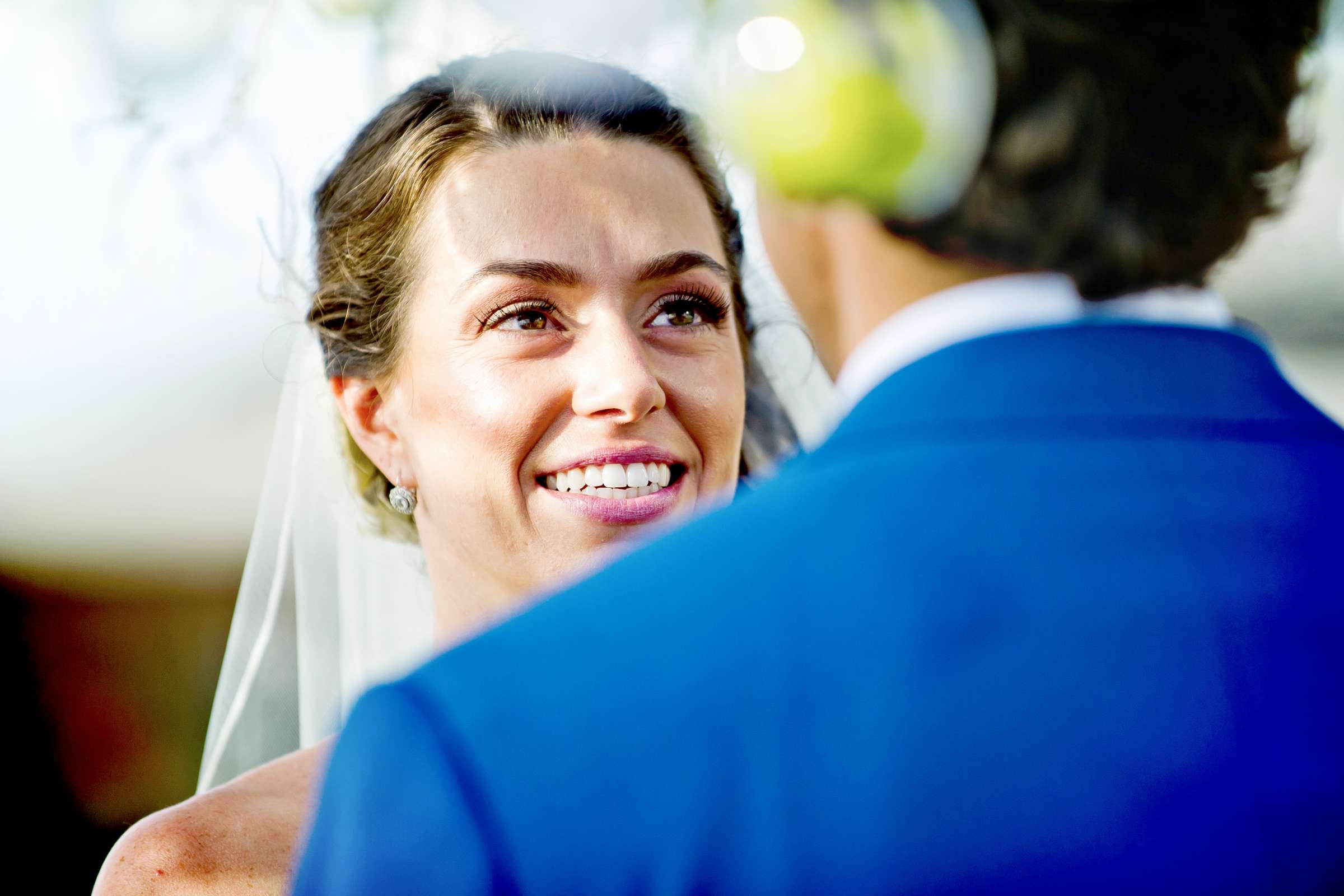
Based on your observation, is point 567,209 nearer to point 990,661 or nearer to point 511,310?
point 511,310

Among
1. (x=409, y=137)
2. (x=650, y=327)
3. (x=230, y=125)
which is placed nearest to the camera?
(x=230, y=125)

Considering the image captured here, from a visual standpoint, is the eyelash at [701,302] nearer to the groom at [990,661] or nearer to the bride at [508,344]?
the bride at [508,344]

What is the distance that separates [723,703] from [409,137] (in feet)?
5.71

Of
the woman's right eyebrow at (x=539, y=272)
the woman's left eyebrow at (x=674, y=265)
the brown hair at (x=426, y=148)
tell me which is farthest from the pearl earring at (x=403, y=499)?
the woman's left eyebrow at (x=674, y=265)

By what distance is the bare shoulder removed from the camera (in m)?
2.11

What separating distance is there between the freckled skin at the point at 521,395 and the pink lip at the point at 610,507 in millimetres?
16

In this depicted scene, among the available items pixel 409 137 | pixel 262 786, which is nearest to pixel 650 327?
pixel 409 137

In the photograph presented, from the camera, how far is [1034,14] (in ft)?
2.67

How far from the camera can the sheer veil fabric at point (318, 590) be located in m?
2.71

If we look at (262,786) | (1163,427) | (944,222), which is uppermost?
(944,222)

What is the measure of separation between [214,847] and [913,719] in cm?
172

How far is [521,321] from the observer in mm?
2053

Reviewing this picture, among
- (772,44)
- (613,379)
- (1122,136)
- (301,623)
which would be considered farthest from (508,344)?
(1122,136)

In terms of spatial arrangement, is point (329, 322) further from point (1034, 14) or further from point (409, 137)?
point (1034, 14)
